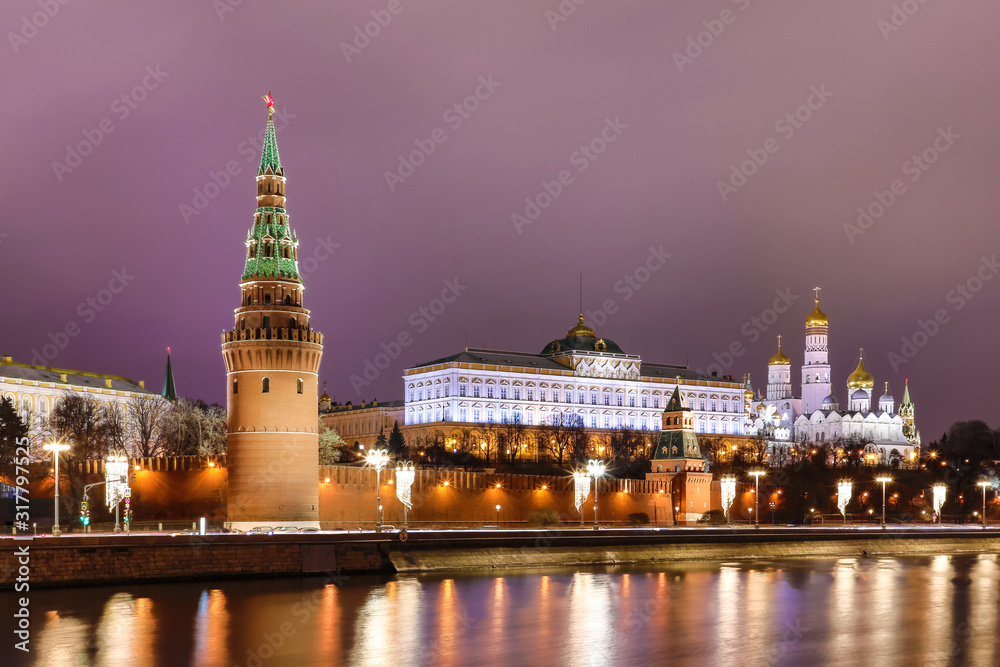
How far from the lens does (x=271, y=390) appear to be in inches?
2438

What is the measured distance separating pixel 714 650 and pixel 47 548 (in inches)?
985

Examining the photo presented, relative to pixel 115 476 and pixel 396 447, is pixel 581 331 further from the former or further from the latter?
pixel 115 476

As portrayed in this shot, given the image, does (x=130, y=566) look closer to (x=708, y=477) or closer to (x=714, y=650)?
(x=714, y=650)

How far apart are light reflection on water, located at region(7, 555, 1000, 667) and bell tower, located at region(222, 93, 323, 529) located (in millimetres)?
10495

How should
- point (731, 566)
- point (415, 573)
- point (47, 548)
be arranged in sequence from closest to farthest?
point (47, 548), point (415, 573), point (731, 566)

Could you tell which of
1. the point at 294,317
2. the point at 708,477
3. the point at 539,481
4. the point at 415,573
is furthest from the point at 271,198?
the point at 708,477

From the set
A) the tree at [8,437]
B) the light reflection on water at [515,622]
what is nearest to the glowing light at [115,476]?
the light reflection on water at [515,622]

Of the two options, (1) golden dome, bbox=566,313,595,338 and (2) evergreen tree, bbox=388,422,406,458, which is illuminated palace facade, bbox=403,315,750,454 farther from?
(2) evergreen tree, bbox=388,422,406,458

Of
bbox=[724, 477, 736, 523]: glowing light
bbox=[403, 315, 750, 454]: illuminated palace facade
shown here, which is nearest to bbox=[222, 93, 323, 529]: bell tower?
bbox=[724, 477, 736, 523]: glowing light

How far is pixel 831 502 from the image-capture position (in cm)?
11569

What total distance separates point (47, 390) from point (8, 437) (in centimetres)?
3793

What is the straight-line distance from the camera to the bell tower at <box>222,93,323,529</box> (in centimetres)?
6166

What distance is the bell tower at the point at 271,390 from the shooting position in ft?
202

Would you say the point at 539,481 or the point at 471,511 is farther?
the point at 539,481
